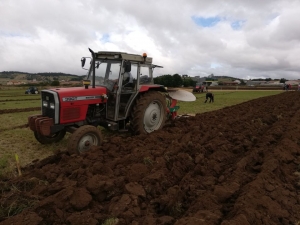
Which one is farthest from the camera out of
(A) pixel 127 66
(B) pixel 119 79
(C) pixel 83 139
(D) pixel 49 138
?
(D) pixel 49 138

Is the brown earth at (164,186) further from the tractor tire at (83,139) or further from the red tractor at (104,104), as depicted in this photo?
the red tractor at (104,104)

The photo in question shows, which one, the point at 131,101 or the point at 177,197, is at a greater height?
the point at 131,101

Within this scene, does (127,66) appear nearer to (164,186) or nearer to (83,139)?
(83,139)

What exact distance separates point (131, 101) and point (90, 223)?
13.9ft

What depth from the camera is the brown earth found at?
2.93m

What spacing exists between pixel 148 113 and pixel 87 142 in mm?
2158

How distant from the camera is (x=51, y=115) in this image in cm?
571

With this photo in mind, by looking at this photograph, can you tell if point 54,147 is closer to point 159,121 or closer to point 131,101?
point 131,101

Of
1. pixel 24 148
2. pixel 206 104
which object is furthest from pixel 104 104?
pixel 206 104

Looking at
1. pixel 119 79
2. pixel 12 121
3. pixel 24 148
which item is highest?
pixel 119 79

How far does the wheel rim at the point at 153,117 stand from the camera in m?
7.14

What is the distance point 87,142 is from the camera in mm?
5547

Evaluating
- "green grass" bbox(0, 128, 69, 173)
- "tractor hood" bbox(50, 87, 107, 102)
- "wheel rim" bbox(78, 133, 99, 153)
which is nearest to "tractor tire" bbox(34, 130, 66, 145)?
"green grass" bbox(0, 128, 69, 173)

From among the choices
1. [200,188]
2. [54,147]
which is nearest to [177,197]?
[200,188]
